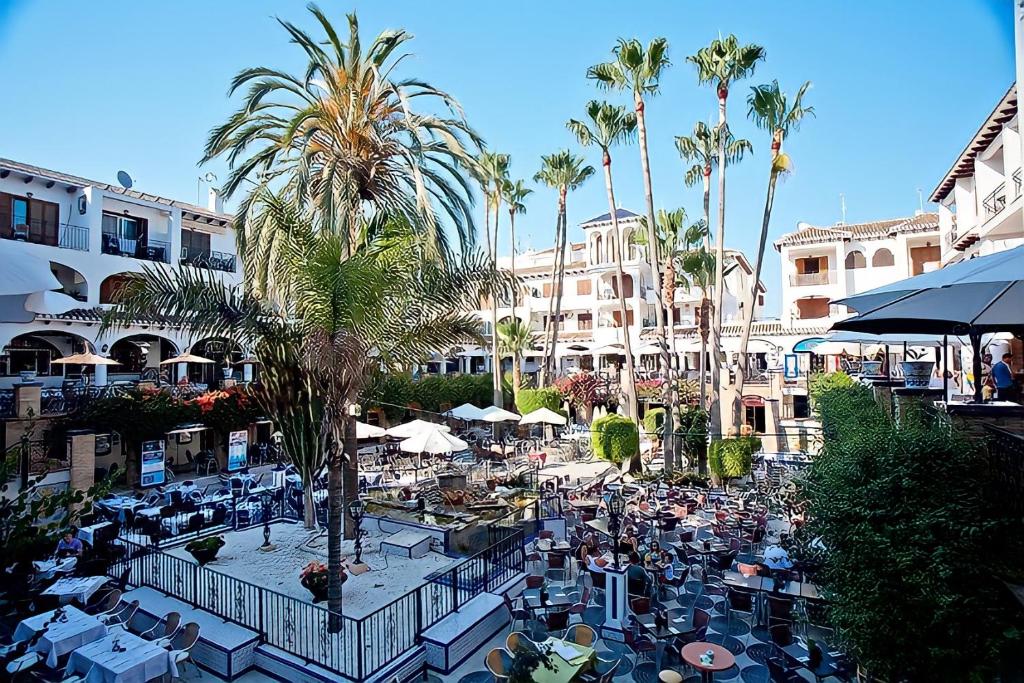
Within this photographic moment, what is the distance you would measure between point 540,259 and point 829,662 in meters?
47.9

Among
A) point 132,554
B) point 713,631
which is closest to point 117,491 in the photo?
point 132,554

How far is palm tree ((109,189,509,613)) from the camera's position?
973 cm

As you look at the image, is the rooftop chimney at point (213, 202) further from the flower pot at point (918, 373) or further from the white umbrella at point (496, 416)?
the flower pot at point (918, 373)

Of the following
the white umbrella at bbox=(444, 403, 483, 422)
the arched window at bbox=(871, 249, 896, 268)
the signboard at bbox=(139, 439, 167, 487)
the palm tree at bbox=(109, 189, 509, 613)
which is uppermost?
the arched window at bbox=(871, 249, 896, 268)

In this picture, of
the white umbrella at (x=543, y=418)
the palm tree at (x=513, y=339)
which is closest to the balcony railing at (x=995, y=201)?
the white umbrella at (x=543, y=418)

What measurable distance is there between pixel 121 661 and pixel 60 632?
71.8 inches

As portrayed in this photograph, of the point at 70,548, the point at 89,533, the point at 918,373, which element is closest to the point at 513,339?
the point at 89,533

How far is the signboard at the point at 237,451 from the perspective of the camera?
22.5 meters

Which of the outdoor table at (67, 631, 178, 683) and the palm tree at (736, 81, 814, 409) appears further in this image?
the palm tree at (736, 81, 814, 409)

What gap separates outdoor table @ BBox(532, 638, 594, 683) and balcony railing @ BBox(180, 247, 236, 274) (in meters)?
27.9

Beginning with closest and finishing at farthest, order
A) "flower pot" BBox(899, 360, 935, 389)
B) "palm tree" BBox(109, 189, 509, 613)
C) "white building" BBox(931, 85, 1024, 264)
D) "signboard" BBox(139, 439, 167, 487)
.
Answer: "flower pot" BBox(899, 360, 935, 389) → "palm tree" BBox(109, 189, 509, 613) → "white building" BBox(931, 85, 1024, 264) → "signboard" BBox(139, 439, 167, 487)

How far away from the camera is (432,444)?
17.3m

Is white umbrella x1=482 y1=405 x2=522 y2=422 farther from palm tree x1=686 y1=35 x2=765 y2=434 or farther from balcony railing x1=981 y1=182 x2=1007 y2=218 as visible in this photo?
balcony railing x1=981 y1=182 x2=1007 y2=218

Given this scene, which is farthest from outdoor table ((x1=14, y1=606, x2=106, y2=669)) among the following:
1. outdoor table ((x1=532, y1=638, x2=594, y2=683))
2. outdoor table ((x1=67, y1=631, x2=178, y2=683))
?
outdoor table ((x1=532, y1=638, x2=594, y2=683))
